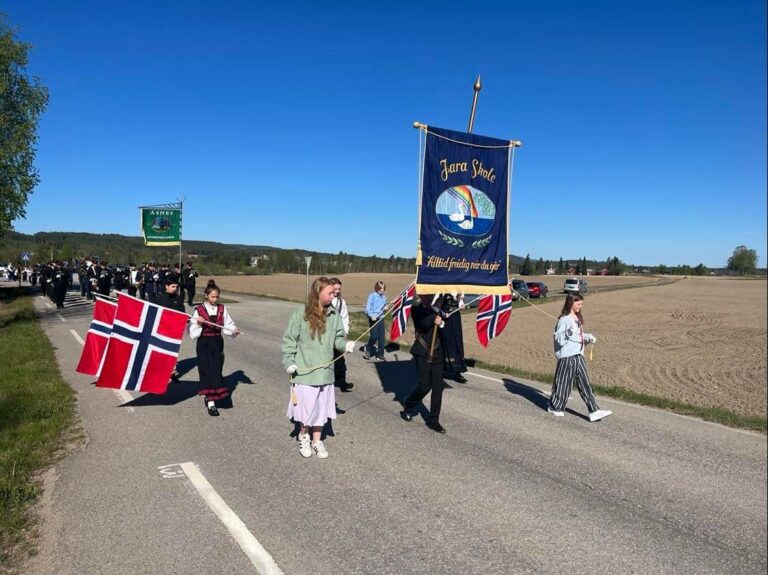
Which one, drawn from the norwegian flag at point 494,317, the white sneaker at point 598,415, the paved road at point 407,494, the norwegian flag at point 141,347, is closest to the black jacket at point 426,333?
the paved road at point 407,494

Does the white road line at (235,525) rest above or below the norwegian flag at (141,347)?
below

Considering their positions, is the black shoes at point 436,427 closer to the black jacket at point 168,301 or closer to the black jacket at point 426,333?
the black jacket at point 426,333

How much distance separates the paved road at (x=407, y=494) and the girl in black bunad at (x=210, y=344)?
309 mm

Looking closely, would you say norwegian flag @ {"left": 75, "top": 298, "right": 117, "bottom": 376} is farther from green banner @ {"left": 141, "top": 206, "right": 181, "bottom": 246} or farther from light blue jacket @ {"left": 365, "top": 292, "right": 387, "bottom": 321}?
green banner @ {"left": 141, "top": 206, "right": 181, "bottom": 246}

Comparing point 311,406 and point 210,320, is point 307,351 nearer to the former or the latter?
→ point 311,406

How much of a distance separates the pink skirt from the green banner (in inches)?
958

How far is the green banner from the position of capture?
90.3ft

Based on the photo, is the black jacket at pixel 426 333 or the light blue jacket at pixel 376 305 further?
the light blue jacket at pixel 376 305

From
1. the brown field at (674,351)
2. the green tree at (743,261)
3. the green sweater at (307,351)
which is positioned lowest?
the brown field at (674,351)

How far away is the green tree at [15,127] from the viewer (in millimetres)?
20234

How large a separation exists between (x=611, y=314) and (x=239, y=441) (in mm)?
26498

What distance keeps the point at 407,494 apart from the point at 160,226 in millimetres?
26641

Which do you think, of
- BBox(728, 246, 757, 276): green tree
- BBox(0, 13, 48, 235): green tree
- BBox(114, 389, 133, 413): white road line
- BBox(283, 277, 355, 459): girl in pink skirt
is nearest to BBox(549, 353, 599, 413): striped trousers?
BBox(283, 277, 355, 459): girl in pink skirt

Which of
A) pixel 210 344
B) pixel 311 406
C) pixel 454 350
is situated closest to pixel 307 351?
pixel 311 406
